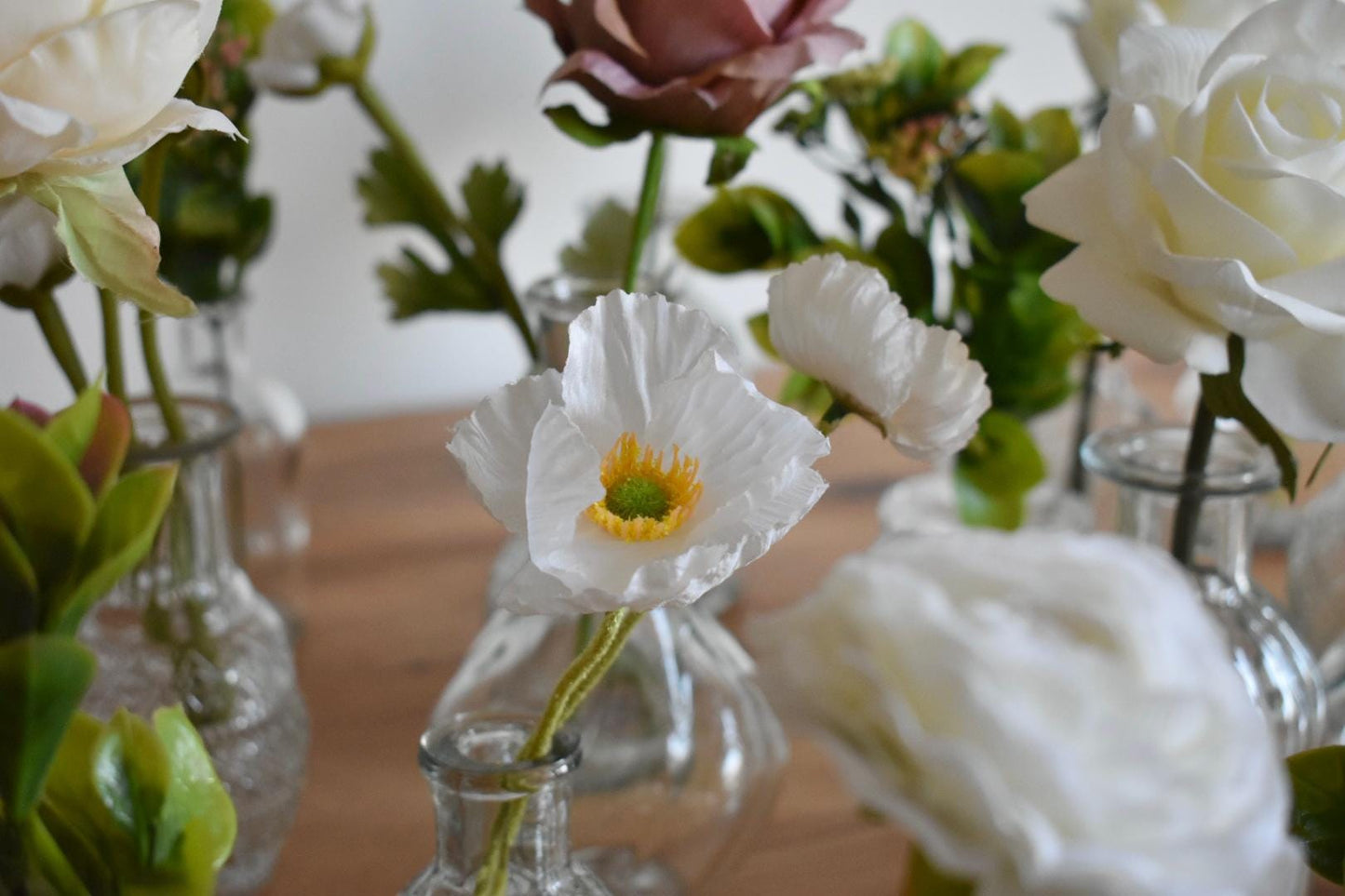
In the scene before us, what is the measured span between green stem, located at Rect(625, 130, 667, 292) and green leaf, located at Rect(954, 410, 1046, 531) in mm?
164

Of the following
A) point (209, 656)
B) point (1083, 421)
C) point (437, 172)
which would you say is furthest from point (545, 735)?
point (437, 172)

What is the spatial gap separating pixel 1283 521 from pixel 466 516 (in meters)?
0.43

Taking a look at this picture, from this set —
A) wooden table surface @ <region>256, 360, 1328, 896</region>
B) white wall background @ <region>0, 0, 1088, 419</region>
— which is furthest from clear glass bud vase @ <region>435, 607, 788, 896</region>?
white wall background @ <region>0, 0, 1088, 419</region>

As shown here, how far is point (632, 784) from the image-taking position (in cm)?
43

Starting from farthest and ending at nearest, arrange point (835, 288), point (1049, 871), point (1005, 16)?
point (1005, 16) < point (835, 288) < point (1049, 871)

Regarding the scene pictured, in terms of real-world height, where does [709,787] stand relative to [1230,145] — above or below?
below

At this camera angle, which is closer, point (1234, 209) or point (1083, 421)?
point (1234, 209)

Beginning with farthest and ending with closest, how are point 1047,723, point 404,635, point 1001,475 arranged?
1. point 404,635
2. point 1001,475
3. point 1047,723

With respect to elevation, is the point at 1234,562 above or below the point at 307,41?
below

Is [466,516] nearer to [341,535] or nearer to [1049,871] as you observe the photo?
[341,535]

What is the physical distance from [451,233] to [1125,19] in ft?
0.99

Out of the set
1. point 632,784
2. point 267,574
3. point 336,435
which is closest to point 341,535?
point 267,574

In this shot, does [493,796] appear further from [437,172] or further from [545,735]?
[437,172]

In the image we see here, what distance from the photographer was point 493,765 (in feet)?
0.85
